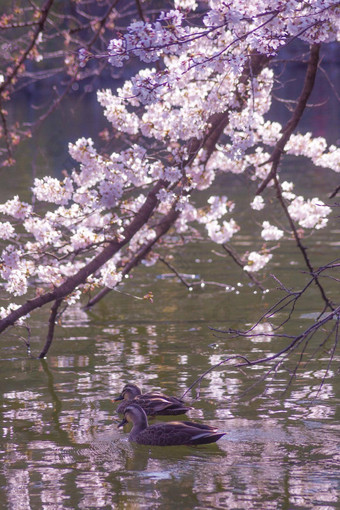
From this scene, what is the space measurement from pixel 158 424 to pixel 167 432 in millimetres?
222

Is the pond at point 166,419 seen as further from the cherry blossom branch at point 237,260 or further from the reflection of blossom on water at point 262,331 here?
the cherry blossom branch at point 237,260

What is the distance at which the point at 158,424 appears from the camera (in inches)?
353

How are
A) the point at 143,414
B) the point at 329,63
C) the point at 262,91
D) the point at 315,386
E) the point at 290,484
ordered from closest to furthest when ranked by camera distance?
the point at 290,484 < the point at 143,414 < the point at 315,386 < the point at 262,91 < the point at 329,63

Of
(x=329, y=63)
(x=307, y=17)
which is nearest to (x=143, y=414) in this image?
(x=307, y=17)

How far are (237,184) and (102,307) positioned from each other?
12823mm

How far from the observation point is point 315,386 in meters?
10.6

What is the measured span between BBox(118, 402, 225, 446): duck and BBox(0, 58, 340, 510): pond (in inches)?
3.3

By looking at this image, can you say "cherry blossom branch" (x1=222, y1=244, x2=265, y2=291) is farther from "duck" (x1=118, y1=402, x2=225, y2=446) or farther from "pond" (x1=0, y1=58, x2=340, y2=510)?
"duck" (x1=118, y1=402, x2=225, y2=446)

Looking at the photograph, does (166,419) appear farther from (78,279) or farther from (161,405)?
(78,279)

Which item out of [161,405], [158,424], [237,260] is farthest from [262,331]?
[158,424]

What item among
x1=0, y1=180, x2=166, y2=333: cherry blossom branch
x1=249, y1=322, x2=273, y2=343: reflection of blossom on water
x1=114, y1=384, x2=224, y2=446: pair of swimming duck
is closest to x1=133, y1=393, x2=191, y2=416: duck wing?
x1=114, y1=384, x2=224, y2=446: pair of swimming duck

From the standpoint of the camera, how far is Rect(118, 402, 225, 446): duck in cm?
855

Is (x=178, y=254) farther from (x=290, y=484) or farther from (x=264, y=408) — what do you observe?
(x=290, y=484)

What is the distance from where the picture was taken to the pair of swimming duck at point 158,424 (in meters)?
8.59
